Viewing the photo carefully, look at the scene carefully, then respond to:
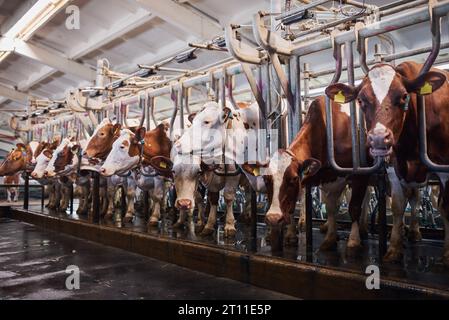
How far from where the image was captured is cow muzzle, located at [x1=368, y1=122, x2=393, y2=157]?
2414 millimetres

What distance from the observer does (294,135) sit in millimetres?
A: 3510

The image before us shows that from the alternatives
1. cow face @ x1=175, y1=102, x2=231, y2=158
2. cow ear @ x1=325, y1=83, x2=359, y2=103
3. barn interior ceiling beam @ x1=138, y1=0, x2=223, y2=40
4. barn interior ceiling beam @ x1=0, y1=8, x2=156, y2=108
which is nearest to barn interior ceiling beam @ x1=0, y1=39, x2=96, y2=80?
barn interior ceiling beam @ x1=0, y1=8, x2=156, y2=108

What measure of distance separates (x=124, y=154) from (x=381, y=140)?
11.1 feet

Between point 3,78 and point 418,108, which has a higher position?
point 3,78

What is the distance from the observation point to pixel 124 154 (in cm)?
501

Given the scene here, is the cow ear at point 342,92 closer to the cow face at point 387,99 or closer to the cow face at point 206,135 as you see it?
the cow face at point 387,99

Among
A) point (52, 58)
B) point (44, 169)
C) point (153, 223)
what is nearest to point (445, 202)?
point (153, 223)

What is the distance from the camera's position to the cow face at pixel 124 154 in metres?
4.96

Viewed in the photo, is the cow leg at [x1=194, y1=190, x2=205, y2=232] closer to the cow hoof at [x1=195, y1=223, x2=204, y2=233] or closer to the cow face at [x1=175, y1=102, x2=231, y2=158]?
the cow hoof at [x1=195, y1=223, x2=204, y2=233]

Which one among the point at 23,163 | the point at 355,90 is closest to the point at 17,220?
the point at 23,163

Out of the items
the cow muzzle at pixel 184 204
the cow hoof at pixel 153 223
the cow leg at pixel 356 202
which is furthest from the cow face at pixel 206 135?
the cow hoof at pixel 153 223

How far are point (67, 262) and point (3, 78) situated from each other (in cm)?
1259

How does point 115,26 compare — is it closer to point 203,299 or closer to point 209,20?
point 209,20

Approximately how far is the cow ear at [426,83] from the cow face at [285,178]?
82cm
